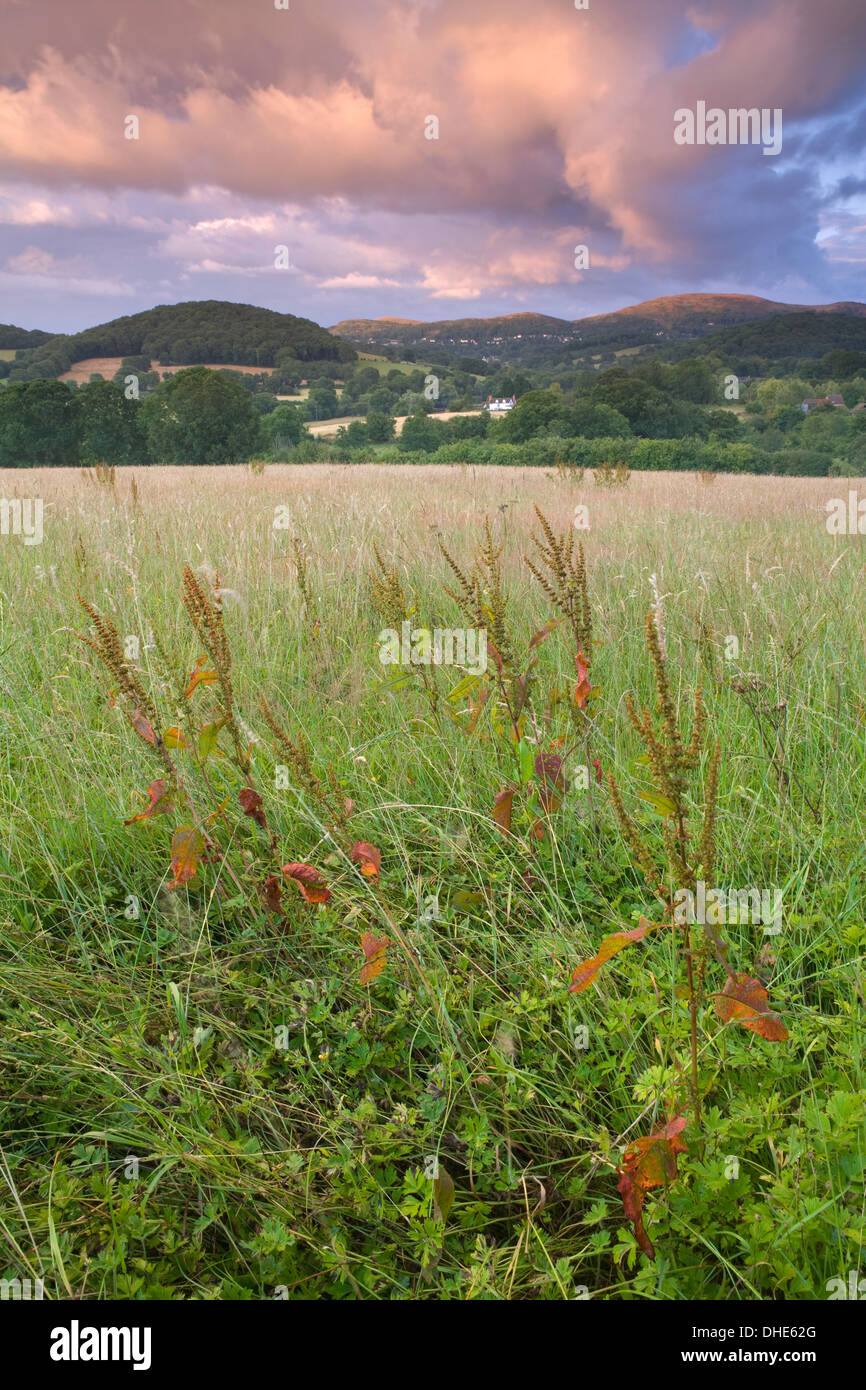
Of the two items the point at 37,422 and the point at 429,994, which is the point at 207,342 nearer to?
the point at 37,422

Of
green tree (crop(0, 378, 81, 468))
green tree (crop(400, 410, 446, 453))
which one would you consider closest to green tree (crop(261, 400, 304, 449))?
green tree (crop(400, 410, 446, 453))

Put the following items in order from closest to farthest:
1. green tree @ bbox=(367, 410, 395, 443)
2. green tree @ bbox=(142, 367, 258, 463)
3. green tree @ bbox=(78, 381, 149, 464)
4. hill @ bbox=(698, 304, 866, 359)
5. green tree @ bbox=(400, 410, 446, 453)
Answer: green tree @ bbox=(400, 410, 446, 453)
green tree @ bbox=(142, 367, 258, 463)
green tree @ bbox=(78, 381, 149, 464)
green tree @ bbox=(367, 410, 395, 443)
hill @ bbox=(698, 304, 866, 359)

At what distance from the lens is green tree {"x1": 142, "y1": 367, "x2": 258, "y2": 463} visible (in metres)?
36.9

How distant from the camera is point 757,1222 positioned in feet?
3.34

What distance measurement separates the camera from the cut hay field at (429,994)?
3.55 feet

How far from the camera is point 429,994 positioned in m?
Answer: 1.41

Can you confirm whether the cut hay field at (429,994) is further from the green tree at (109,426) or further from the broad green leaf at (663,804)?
the green tree at (109,426)

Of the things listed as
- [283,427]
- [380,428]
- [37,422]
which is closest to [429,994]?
[380,428]

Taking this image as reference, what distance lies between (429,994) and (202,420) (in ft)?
134

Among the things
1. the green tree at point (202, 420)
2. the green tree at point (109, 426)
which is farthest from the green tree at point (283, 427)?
the green tree at point (109, 426)

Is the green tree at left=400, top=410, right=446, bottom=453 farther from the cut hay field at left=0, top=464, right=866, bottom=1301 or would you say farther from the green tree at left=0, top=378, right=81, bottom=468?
the cut hay field at left=0, top=464, right=866, bottom=1301

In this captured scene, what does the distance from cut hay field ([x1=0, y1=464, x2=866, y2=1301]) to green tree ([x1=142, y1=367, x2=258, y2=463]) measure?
125ft
